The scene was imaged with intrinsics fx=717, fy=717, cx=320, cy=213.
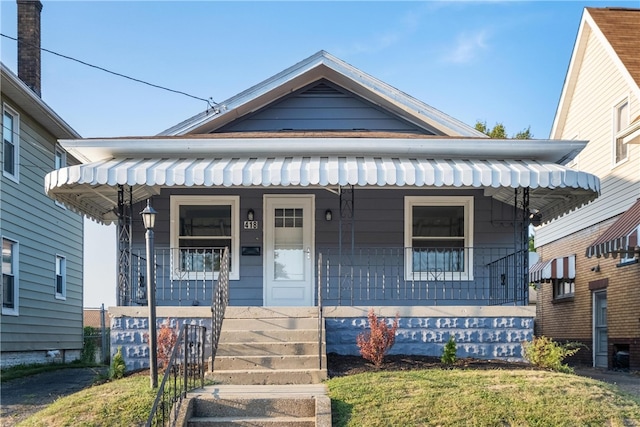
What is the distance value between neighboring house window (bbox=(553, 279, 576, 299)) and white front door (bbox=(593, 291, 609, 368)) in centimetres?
153

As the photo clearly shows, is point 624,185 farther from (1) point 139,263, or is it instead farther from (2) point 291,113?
(1) point 139,263

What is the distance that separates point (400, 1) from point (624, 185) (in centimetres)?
611

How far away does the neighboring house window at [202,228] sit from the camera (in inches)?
496

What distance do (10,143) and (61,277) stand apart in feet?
15.1

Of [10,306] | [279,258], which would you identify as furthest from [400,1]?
[10,306]

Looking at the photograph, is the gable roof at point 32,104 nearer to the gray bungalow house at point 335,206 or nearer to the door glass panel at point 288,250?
the gray bungalow house at point 335,206

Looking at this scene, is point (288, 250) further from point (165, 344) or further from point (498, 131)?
point (498, 131)

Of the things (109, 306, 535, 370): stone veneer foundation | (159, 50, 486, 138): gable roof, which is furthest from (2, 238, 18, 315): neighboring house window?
(109, 306, 535, 370): stone veneer foundation

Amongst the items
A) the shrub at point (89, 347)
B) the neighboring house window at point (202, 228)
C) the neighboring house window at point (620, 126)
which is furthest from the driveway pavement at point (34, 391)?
the neighboring house window at point (620, 126)

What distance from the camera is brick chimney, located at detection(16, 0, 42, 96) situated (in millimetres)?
17328

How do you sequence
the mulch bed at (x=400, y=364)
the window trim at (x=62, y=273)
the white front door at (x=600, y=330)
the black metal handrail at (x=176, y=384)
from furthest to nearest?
the window trim at (x=62, y=273) → the white front door at (x=600, y=330) → the mulch bed at (x=400, y=364) → the black metal handrail at (x=176, y=384)

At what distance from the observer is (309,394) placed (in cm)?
A: 791

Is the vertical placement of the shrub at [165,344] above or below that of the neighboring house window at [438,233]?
below

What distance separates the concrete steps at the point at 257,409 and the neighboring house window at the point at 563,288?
41.3 feet
